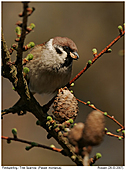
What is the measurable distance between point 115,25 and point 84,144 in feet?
10.3

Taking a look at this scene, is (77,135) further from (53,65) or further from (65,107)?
(53,65)

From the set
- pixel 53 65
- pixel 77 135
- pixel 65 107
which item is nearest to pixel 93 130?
pixel 77 135

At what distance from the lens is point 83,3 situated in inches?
149

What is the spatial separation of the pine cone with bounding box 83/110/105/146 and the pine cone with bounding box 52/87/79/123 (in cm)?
49

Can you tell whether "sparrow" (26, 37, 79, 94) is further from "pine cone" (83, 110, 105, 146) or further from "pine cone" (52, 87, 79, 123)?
"pine cone" (83, 110, 105, 146)

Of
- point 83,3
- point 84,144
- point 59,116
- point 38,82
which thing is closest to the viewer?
point 84,144

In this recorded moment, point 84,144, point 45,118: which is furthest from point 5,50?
point 84,144

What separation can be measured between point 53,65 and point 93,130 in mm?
998

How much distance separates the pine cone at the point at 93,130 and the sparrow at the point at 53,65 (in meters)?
0.94

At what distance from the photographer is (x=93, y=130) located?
0.75 m

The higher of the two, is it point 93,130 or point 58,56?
point 58,56

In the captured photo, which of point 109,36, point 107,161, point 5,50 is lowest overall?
point 107,161

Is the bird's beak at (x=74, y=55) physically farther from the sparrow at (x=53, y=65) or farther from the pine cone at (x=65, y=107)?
the pine cone at (x=65, y=107)

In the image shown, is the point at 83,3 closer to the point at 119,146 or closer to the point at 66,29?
the point at 66,29
